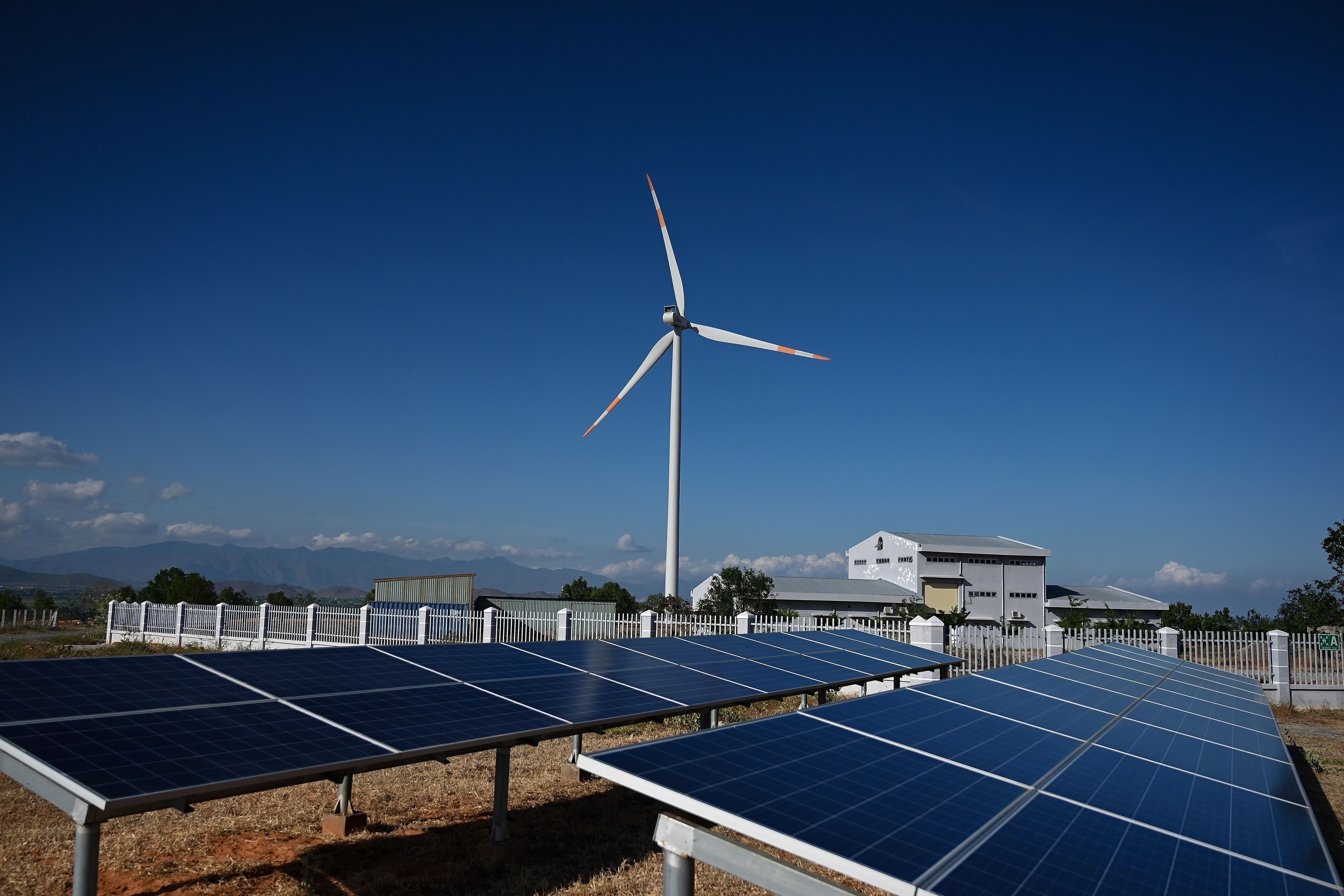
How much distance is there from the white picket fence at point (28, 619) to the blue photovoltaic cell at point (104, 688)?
51.6m

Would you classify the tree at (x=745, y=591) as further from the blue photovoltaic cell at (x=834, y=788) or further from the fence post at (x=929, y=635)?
the blue photovoltaic cell at (x=834, y=788)

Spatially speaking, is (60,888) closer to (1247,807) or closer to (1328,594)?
(1247,807)

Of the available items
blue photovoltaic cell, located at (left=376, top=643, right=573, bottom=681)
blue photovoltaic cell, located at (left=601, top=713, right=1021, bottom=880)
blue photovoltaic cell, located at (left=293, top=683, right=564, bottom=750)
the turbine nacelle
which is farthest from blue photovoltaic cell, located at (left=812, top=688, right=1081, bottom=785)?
the turbine nacelle

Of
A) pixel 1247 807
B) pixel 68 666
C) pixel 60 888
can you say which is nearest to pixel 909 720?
pixel 1247 807

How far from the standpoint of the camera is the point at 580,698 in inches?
317

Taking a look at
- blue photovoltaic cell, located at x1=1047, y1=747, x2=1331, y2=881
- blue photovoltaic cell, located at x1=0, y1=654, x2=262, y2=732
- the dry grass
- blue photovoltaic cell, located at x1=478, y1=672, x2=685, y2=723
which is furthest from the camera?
blue photovoltaic cell, located at x1=478, y1=672, x2=685, y2=723

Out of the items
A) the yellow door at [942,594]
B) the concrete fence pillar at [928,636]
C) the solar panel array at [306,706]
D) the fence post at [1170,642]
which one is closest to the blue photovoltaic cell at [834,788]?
the solar panel array at [306,706]

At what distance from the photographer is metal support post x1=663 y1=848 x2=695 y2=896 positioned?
3480 millimetres

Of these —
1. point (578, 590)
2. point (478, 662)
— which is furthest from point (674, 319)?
point (478, 662)

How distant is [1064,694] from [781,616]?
32173mm

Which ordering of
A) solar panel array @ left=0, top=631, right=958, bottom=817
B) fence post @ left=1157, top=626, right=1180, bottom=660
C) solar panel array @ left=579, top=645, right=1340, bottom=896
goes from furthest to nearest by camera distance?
fence post @ left=1157, top=626, right=1180, bottom=660
solar panel array @ left=0, top=631, right=958, bottom=817
solar panel array @ left=579, top=645, right=1340, bottom=896

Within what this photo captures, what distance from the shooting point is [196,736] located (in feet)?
18.3

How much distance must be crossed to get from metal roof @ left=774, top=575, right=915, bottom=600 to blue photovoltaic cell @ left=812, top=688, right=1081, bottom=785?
197ft

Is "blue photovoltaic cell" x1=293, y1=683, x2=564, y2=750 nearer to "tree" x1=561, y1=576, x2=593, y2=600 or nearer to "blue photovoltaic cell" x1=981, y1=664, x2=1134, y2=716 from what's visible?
"blue photovoltaic cell" x1=981, y1=664, x2=1134, y2=716
